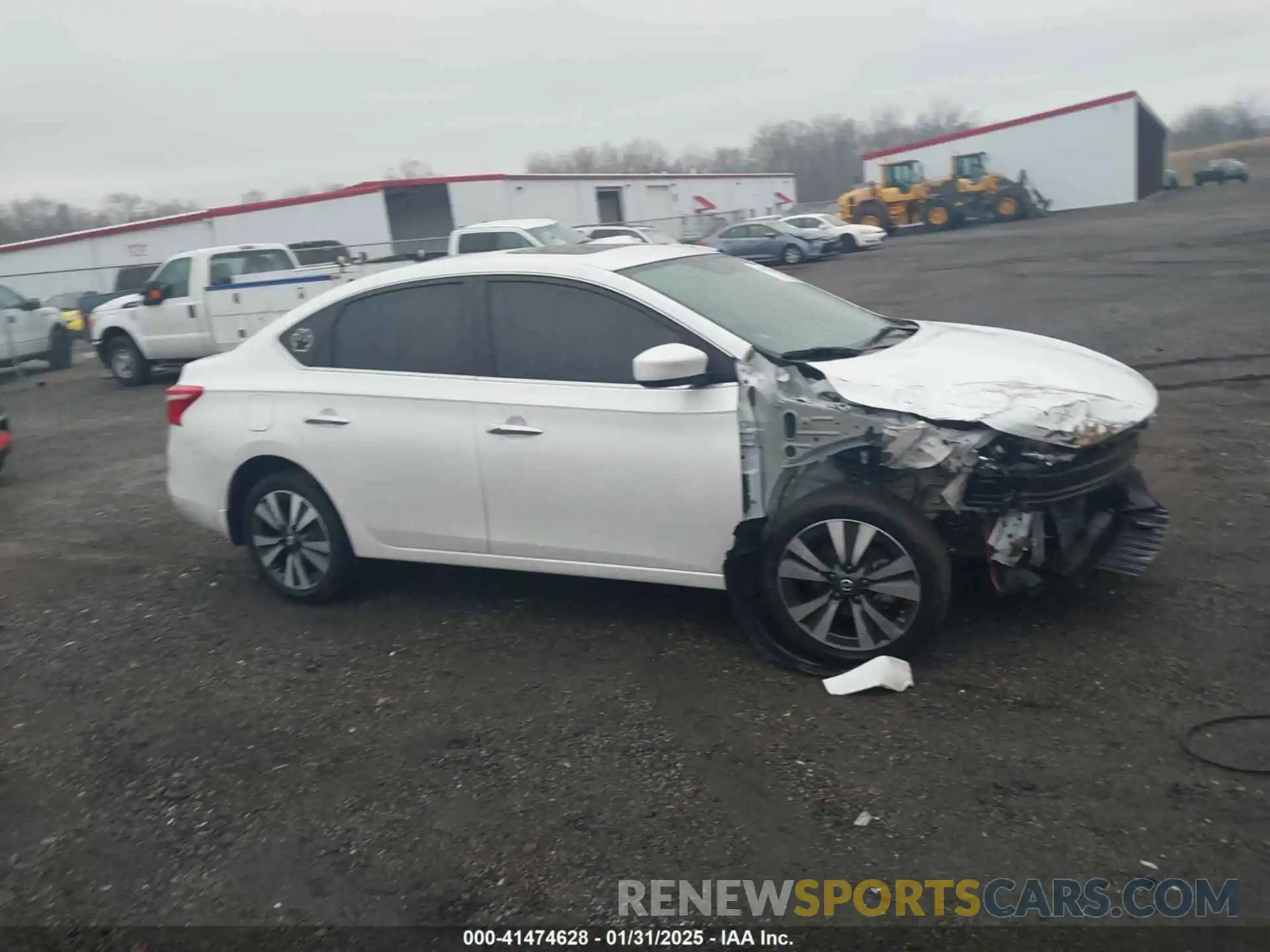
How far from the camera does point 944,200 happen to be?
39250 mm

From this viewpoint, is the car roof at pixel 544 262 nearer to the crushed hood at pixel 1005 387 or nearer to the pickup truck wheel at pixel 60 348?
the crushed hood at pixel 1005 387

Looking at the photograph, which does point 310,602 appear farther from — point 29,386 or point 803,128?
point 803,128

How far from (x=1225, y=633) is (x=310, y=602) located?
4.30 m

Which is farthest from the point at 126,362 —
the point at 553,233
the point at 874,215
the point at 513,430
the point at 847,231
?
the point at 874,215

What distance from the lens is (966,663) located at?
446cm

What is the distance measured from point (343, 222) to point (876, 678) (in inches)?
1281

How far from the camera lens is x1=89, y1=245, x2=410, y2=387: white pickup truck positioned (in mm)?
15500

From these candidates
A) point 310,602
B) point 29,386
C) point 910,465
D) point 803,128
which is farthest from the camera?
point 803,128

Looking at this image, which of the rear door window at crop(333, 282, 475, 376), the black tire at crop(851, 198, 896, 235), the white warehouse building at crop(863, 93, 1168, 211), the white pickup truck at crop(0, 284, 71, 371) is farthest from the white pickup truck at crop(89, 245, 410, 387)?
the white warehouse building at crop(863, 93, 1168, 211)

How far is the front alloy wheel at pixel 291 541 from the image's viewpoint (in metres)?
5.61

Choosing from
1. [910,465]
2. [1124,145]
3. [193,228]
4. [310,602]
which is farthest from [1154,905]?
[1124,145]

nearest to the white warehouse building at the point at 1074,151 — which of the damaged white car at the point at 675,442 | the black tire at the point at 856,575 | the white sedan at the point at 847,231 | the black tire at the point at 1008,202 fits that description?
the black tire at the point at 1008,202

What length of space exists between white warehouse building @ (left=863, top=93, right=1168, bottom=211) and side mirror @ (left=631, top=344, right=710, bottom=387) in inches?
1624

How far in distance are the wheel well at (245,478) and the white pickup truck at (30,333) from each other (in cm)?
1555
